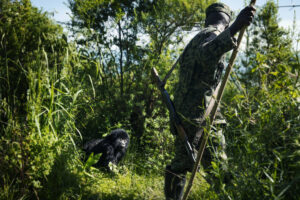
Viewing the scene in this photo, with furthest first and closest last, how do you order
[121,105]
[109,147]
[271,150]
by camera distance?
[121,105] < [109,147] < [271,150]

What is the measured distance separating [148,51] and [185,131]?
263 centimetres

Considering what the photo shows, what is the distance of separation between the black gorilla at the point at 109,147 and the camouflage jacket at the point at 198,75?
164 cm

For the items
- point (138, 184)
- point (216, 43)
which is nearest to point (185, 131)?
point (216, 43)

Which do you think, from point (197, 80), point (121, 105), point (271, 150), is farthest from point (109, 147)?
→ point (271, 150)

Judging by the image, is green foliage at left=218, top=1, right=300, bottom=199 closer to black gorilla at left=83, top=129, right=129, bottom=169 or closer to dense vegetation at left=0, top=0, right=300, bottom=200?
dense vegetation at left=0, top=0, right=300, bottom=200

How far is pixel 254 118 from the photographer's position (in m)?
1.09

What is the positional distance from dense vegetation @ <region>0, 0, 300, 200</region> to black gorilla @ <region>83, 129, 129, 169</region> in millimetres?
223

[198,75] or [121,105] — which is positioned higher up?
[198,75]

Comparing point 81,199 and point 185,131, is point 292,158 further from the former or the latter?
point 81,199

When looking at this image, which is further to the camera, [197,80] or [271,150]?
[197,80]

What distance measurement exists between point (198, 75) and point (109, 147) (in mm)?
2004

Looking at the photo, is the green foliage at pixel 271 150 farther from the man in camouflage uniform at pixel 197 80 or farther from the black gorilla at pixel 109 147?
the black gorilla at pixel 109 147

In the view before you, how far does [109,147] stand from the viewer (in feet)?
12.4

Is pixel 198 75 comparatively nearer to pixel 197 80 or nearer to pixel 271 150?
pixel 197 80
